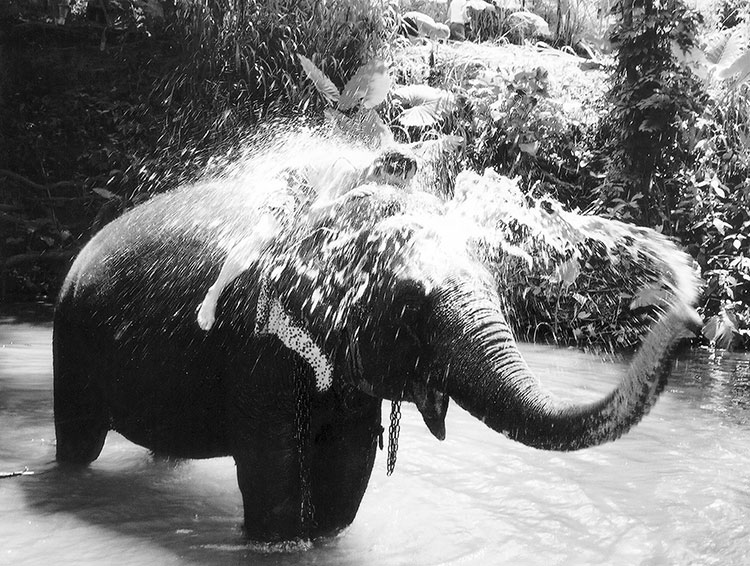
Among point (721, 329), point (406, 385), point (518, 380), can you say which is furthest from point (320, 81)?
point (518, 380)

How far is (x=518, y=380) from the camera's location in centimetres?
222

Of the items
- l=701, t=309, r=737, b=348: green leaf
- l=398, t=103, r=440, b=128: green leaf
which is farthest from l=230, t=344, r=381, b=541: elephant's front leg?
l=398, t=103, r=440, b=128: green leaf

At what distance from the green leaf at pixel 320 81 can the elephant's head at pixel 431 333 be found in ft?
23.3

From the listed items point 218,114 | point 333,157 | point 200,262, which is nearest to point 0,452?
point 200,262

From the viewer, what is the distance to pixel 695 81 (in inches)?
367

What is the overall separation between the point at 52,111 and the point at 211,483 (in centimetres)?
853

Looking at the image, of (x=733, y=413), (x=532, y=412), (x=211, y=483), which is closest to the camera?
(x=532, y=412)

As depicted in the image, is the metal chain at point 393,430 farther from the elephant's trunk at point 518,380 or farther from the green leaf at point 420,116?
the green leaf at point 420,116

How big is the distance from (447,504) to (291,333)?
55.8 inches

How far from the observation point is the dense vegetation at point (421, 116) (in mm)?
9125

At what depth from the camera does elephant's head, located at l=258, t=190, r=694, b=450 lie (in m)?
2.08

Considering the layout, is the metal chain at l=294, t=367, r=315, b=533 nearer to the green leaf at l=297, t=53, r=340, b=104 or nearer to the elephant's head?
the elephant's head

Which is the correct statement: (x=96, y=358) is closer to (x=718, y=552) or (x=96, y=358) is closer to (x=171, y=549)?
(x=171, y=549)

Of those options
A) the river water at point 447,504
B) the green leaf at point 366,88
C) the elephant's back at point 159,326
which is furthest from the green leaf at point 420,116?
the elephant's back at point 159,326
